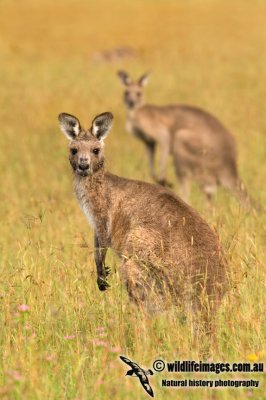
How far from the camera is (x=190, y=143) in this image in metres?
11.9

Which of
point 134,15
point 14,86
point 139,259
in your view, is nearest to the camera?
point 139,259

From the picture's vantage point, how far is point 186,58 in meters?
27.9

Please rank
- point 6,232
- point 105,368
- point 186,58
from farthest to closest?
point 186,58, point 6,232, point 105,368

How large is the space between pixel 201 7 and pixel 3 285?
4016 centimetres

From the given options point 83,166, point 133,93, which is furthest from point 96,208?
point 133,93

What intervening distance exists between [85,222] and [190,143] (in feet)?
12.7

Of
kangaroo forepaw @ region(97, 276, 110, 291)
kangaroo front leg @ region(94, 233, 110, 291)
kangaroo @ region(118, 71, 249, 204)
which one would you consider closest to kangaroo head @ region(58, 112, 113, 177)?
kangaroo front leg @ region(94, 233, 110, 291)

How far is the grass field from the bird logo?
1.8 inches

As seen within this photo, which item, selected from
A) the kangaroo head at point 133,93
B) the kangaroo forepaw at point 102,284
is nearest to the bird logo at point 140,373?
the kangaroo forepaw at point 102,284

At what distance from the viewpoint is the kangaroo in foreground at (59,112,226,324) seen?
5035mm

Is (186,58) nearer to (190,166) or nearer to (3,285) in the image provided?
(190,166)

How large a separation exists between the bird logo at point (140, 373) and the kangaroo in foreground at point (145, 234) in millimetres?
561

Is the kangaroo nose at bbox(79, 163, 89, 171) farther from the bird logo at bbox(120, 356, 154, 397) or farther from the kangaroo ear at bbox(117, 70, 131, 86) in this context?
the kangaroo ear at bbox(117, 70, 131, 86)

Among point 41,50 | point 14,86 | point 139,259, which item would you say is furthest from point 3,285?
point 41,50
